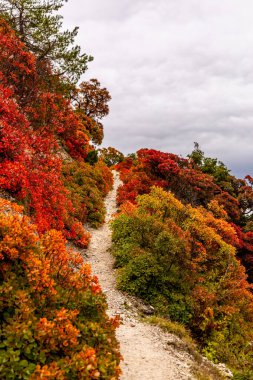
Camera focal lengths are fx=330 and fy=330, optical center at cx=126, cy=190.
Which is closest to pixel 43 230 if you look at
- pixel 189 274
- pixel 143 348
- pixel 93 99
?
pixel 143 348

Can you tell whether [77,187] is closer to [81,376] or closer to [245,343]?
[245,343]

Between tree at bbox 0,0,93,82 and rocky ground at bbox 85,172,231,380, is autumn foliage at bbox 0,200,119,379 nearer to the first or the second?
rocky ground at bbox 85,172,231,380

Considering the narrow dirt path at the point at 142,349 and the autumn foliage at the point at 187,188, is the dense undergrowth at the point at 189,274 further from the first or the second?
the autumn foliage at the point at 187,188

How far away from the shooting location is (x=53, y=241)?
Result: 6523mm

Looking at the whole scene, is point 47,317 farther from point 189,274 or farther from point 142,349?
point 189,274

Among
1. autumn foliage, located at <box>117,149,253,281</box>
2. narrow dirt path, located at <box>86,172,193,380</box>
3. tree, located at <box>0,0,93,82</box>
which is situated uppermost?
tree, located at <box>0,0,93,82</box>

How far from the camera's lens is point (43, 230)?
12.6 metres

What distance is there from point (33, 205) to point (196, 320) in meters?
7.55

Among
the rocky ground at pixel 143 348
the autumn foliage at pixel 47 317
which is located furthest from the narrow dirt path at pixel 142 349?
the autumn foliage at pixel 47 317

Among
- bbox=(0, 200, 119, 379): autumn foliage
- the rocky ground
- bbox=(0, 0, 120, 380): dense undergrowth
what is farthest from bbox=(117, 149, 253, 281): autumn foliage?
bbox=(0, 200, 119, 379): autumn foliage

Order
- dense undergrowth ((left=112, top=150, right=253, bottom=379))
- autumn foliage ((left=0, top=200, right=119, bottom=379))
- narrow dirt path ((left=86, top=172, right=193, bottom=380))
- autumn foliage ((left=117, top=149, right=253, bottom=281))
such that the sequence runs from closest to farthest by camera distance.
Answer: autumn foliage ((left=0, top=200, right=119, bottom=379)) < narrow dirt path ((left=86, top=172, right=193, bottom=380)) < dense undergrowth ((left=112, top=150, right=253, bottom=379)) < autumn foliage ((left=117, top=149, right=253, bottom=281))

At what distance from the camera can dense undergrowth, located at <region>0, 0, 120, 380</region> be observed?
14.8ft

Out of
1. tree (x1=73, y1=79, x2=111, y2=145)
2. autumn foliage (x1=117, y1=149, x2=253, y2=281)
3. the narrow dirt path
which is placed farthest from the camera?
tree (x1=73, y1=79, x2=111, y2=145)

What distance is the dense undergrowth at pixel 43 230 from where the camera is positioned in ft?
14.8
